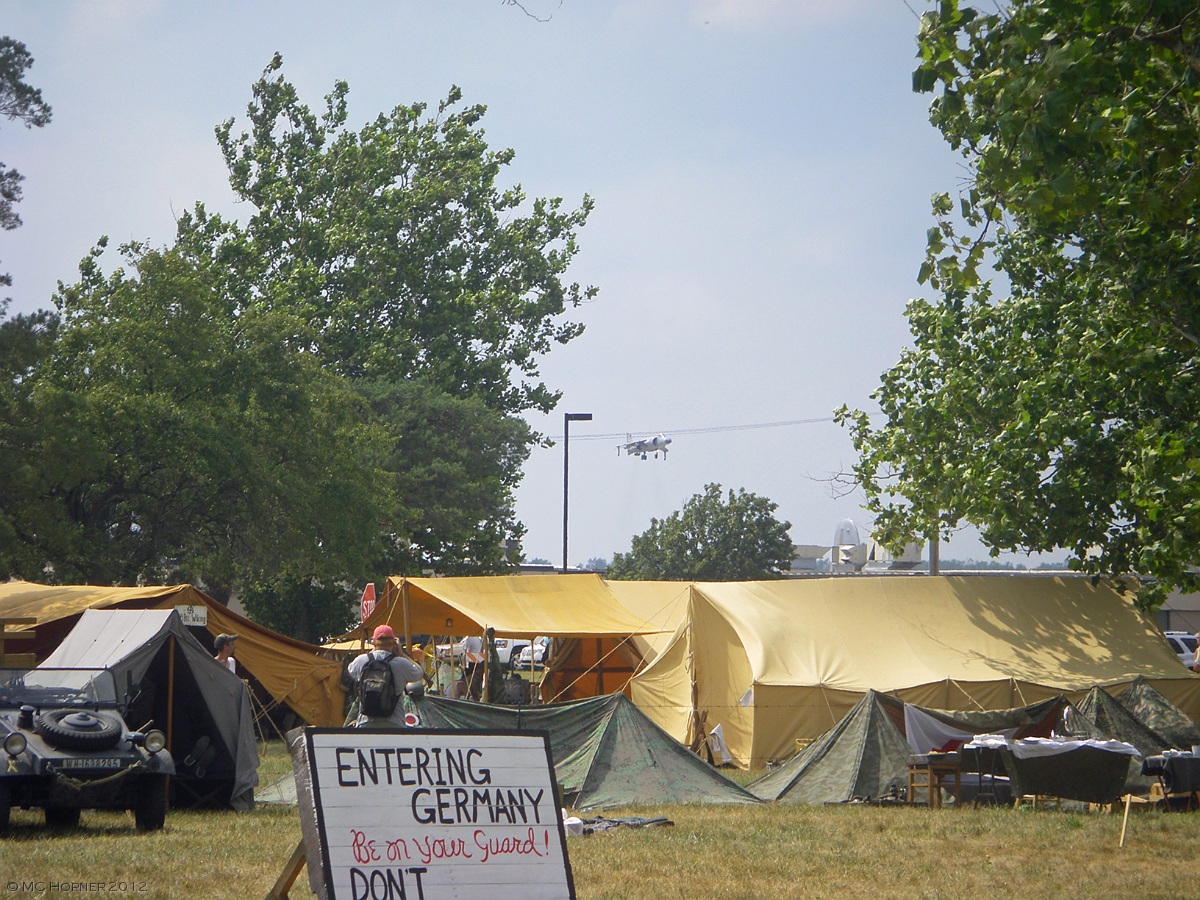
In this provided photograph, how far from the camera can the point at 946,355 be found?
920 inches

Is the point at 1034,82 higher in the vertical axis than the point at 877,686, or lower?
higher

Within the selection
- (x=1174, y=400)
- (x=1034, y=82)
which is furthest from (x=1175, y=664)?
(x=1034, y=82)

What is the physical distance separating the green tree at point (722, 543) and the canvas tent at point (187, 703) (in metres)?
45.1

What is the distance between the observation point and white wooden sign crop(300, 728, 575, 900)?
589cm

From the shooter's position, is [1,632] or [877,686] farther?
[877,686]

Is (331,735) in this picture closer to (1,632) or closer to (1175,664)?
(1,632)

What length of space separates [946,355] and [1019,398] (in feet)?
10.8

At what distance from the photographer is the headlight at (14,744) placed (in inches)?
422

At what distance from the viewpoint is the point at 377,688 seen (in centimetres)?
1100

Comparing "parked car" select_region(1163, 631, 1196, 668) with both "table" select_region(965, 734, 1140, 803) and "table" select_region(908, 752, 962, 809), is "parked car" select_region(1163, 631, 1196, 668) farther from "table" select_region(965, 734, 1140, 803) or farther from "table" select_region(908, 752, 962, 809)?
"table" select_region(965, 734, 1140, 803)

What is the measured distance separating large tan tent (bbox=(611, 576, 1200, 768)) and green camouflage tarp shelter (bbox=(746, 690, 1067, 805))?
3503 millimetres

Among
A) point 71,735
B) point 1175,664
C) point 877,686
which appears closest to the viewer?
point 71,735

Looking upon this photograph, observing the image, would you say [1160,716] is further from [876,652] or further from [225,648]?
[225,648]

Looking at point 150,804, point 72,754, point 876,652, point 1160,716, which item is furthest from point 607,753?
point 1160,716
